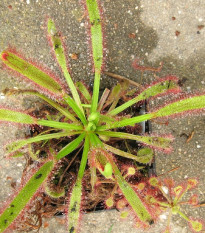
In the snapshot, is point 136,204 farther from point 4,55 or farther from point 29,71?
point 4,55

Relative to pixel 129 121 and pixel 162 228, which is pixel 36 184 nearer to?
pixel 129 121

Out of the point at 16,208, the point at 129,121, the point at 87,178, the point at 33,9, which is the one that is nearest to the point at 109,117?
the point at 129,121

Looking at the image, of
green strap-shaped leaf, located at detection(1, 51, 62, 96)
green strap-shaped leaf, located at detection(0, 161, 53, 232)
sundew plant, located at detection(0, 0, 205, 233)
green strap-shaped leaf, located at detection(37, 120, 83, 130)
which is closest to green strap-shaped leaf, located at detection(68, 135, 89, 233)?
sundew plant, located at detection(0, 0, 205, 233)

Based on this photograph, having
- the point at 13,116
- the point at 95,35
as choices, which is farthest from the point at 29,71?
the point at 95,35

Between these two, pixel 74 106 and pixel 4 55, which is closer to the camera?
pixel 4 55

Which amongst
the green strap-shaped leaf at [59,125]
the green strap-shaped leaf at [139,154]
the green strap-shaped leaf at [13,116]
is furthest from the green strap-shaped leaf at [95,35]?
the green strap-shaped leaf at [13,116]

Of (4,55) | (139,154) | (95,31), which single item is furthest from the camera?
(139,154)

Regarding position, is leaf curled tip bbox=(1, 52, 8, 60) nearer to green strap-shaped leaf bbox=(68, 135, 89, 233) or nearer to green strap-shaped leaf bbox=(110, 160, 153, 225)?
green strap-shaped leaf bbox=(68, 135, 89, 233)
